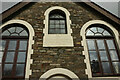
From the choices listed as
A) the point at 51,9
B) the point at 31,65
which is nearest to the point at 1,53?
the point at 31,65

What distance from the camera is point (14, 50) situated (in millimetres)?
5898

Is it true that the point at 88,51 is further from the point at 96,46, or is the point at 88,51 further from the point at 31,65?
the point at 31,65

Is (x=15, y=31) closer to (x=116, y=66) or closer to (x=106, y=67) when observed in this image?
(x=106, y=67)

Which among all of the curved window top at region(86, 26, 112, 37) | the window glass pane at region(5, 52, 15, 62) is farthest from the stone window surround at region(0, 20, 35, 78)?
the curved window top at region(86, 26, 112, 37)

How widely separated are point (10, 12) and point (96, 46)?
461 centimetres

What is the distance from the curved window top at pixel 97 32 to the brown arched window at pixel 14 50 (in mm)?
3067

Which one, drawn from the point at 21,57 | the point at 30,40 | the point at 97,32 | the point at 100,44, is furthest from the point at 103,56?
the point at 21,57

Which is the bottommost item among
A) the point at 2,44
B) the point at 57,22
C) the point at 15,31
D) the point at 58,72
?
the point at 58,72

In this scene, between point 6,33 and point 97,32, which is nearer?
point 6,33

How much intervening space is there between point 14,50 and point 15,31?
3.70 feet

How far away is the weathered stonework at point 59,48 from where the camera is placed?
17.8 ft

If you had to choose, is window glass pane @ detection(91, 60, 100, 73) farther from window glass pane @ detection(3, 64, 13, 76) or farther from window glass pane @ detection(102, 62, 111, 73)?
window glass pane @ detection(3, 64, 13, 76)

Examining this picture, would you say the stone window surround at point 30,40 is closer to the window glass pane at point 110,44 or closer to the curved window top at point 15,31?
the curved window top at point 15,31

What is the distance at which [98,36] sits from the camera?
6.55 m
